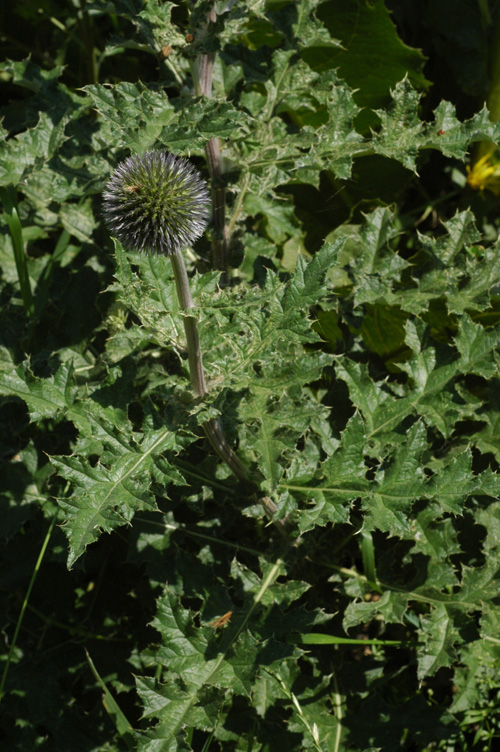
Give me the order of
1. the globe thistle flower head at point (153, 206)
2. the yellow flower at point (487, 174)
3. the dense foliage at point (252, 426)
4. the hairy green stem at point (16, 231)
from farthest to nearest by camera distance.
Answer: the yellow flower at point (487, 174) → the hairy green stem at point (16, 231) → the dense foliage at point (252, 426) → the globe thistle flower head at point (153, 206)

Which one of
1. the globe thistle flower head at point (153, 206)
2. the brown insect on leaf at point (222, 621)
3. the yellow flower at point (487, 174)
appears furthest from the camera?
the yellow flower at point (487, 174)

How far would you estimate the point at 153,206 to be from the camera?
6.32 feet

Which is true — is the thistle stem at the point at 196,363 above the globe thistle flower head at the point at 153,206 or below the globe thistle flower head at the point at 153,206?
below

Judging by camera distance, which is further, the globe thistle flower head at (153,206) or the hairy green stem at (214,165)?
the hairy green stem at (214,165)

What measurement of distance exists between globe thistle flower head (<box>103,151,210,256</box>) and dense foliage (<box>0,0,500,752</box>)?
0.10 meters

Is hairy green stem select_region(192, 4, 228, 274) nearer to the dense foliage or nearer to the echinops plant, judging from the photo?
the dense foliage

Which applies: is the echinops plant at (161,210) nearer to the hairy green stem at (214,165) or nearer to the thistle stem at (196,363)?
the thistle stem at (196,363)

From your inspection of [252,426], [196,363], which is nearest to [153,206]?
[196,363]

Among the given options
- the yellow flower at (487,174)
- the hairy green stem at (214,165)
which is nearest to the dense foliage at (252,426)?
the hairy green stem at (214,165)

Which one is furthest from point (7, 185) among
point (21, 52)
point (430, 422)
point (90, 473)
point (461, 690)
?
point (461, 690)

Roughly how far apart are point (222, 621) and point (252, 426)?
0.69m

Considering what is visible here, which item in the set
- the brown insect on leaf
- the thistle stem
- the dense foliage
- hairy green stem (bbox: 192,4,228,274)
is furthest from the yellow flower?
the brown insect on leaf

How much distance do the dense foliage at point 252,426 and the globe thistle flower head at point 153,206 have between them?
96 mm

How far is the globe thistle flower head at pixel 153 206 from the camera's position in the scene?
1912 mm
